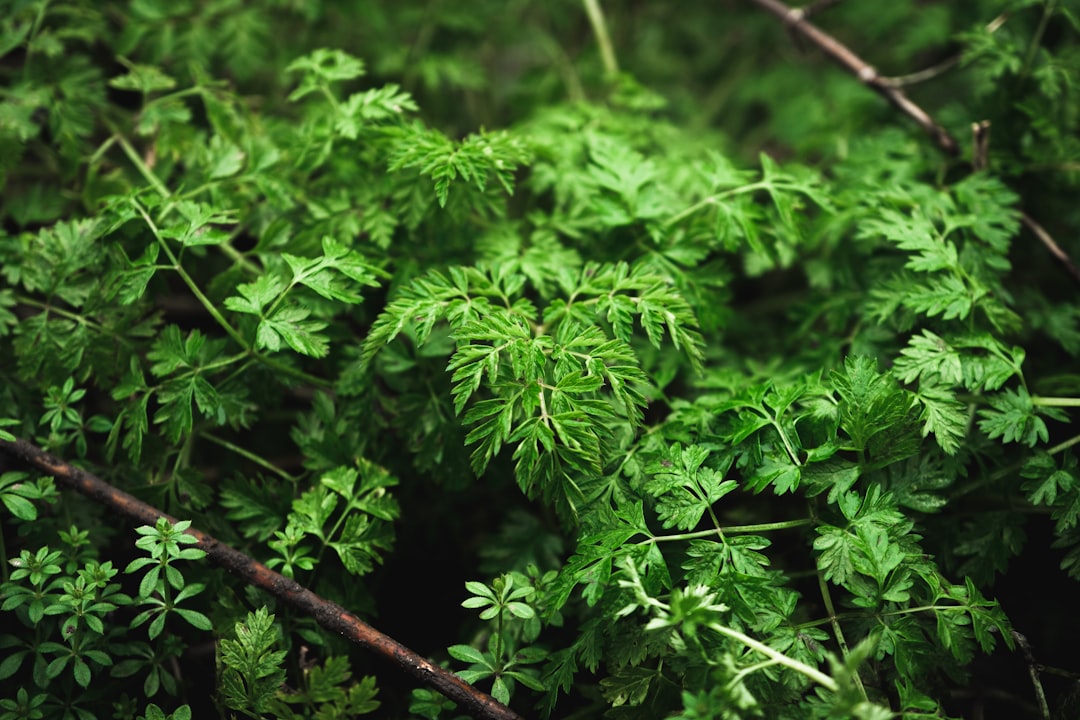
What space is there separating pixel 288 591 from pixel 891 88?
2.54 m

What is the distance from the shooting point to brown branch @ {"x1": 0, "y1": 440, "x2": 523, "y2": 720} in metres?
1.62

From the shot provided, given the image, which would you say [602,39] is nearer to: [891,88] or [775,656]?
[891,88]

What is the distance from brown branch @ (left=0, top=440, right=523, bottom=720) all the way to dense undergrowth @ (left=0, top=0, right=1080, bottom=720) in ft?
0.23

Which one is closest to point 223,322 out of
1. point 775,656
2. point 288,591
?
point 288,591

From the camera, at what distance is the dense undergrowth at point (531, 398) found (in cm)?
160

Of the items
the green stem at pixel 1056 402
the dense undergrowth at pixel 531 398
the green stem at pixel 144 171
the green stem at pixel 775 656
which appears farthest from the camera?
the green stem at pixel 144 171

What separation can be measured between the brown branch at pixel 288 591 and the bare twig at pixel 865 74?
7.49ft

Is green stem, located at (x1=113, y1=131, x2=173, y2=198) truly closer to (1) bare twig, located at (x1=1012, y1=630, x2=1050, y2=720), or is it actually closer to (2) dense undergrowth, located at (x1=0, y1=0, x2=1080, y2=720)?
(2) dense undergrowth, located at (x1=0, y1=0, x2=1080, y2=720)

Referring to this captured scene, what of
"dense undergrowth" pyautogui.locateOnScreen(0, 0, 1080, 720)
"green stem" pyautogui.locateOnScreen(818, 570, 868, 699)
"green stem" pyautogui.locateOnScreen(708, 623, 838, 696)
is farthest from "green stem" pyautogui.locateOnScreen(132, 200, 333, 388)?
"green stem" pyautogui.locateOnScreen(818, 570, 868, 699)

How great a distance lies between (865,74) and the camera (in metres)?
2.58

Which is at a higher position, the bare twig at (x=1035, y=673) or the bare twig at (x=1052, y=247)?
the bare twig at (x=1052, y=247)

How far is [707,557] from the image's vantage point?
1.60m

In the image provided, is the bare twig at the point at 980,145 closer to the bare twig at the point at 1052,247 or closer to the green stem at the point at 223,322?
the bare twig at the point at 1052,247

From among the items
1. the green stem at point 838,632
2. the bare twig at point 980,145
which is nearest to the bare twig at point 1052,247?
the bare twig at point 980,145
